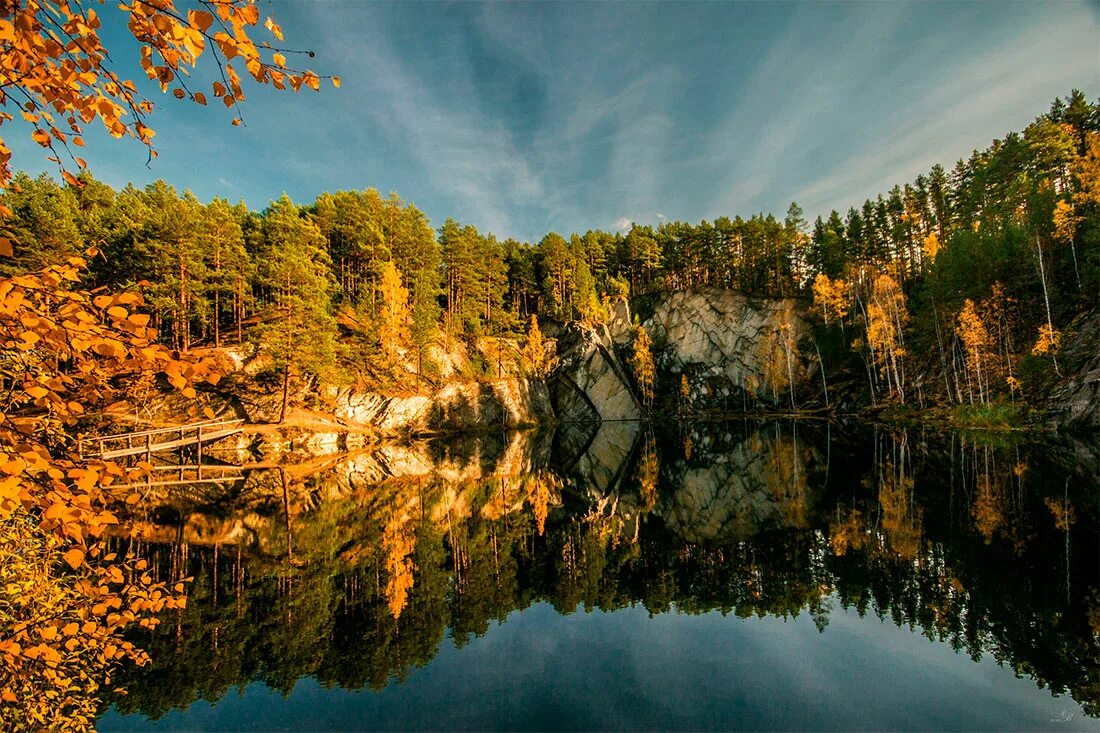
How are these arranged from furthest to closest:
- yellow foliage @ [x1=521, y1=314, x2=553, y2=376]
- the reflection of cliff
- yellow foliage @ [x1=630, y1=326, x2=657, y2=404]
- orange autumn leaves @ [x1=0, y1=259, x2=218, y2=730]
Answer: yellow foliage @ [x1=630, y1=326, x2=657, y2=404] → yellow foliage @ [x1=521, y1=314, x2=553, y2=376] → the reflection of cliff → orange autumn leaves @ [x1=0, y1=259, x2=218, y2=730]

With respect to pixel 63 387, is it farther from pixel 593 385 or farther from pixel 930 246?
pixel 930 246

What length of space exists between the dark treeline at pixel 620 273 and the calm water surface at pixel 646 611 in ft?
91.2

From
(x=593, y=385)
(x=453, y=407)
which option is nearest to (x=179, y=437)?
(x=453, y=407)

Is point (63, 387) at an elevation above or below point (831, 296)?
below

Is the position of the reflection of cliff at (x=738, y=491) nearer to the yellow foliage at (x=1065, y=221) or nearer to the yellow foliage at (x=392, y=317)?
the yellow foliage at (x=1065, y=221)

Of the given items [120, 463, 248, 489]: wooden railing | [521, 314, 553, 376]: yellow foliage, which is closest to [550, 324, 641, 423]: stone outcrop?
[521, 314, 553, 376]: yellow foliage

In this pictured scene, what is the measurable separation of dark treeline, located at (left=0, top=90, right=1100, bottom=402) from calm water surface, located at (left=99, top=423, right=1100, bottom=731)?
2779cm

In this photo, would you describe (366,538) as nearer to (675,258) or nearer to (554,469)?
(554,469)

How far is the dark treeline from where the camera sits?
39.8 meters

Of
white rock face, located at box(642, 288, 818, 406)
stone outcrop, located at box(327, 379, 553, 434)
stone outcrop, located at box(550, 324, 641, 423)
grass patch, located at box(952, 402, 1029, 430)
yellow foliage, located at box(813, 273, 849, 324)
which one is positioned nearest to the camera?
grass patch, located at box(952, 402, 1029, 430)

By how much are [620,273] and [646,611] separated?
3082 inches

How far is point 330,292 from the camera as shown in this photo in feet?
171

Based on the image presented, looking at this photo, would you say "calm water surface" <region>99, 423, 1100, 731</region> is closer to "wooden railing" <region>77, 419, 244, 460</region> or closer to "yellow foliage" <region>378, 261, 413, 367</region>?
"wooden railing" <region>77, 419, 244, 460</region>

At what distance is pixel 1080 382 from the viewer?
32.0m
